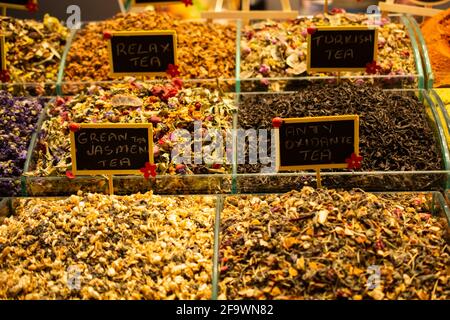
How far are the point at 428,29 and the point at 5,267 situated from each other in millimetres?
2253

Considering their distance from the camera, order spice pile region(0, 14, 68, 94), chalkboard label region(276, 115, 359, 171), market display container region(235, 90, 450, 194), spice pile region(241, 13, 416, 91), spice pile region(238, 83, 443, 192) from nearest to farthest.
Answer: chalkboard label region(276, 115, 359, 171), market display container region(235, 90, 450, 194), spice pile region(238, 83, 443, 192), spice pile region(241, 13, 416, 91), spice pile region(0, 14, 68, 94)

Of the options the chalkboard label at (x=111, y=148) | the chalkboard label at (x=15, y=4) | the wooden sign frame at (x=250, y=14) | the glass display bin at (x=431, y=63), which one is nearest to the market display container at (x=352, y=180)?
the chalkboard label at (x=111, y=148)

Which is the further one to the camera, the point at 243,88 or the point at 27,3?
the point at 27,3

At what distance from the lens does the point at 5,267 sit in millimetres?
1783

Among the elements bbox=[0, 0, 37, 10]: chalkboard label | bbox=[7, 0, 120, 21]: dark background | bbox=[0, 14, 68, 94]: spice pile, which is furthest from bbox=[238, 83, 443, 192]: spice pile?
bbox=[7, 0, 120, 21]: dark background

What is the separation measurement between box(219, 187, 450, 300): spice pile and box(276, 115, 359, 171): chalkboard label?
4.6 inches

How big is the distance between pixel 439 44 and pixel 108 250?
1910 mm

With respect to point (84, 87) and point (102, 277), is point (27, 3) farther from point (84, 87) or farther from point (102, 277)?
point (102, 277)

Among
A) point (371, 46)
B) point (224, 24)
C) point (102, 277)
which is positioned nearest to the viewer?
point (102, 277)

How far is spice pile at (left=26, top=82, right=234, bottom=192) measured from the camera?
7.20 feet

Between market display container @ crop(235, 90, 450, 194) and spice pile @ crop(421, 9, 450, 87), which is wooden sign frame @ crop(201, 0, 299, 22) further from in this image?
market display container @ crop(235, 90, 450, 194)
